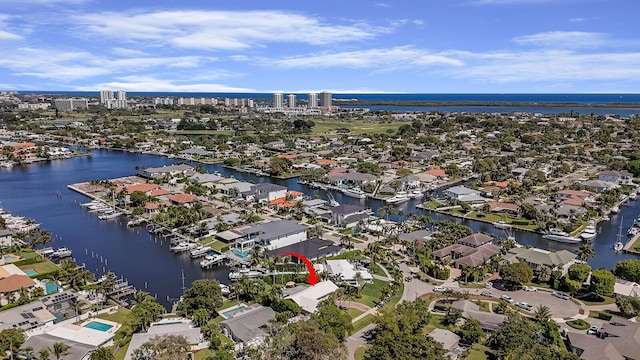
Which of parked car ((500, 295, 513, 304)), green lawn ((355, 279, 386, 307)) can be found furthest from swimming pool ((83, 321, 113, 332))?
parked car ((500, 295, 513, 304))

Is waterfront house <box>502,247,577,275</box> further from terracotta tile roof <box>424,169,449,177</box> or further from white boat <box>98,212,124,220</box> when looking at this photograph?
white boat <box>98,212,124,220</box>

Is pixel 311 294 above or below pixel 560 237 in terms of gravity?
above

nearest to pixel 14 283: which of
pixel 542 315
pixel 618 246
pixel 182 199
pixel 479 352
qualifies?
pixel 182 199

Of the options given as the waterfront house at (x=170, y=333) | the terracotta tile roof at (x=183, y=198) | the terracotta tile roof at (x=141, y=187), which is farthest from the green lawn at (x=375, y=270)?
the terracotta tile roof at (x=141, y=187)

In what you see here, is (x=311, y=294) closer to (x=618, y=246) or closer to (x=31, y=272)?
(x=31, y=272)

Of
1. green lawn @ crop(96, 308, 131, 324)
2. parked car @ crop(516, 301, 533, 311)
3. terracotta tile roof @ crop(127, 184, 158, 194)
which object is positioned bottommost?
green lawn @ crop(96, 308, 131, 324)

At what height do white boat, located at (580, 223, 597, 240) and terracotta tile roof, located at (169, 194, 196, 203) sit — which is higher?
terracotta tile roof, located at (169, 194, 196, 203)

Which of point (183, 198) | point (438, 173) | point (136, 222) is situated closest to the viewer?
point (136, 222)

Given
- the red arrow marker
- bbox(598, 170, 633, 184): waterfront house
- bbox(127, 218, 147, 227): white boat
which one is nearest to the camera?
the red arrow marker
